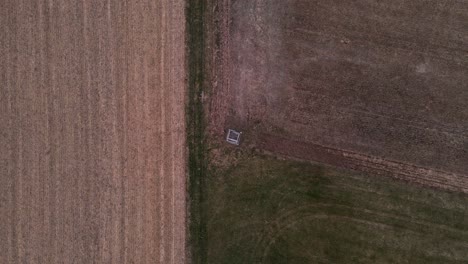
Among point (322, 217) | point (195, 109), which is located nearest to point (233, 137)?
point (195, 109)

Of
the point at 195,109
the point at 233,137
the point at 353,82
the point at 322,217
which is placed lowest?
the point at 322,217

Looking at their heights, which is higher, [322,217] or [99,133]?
[99,133]

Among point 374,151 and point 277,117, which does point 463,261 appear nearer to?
point 374,151

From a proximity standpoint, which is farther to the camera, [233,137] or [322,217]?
[233,137]

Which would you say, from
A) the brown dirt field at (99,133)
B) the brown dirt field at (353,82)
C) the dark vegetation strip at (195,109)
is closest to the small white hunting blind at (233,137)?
the brown dirt field at (353,82)

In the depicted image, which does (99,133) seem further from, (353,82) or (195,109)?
(353,82)

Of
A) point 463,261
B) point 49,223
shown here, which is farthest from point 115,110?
point 463,261
